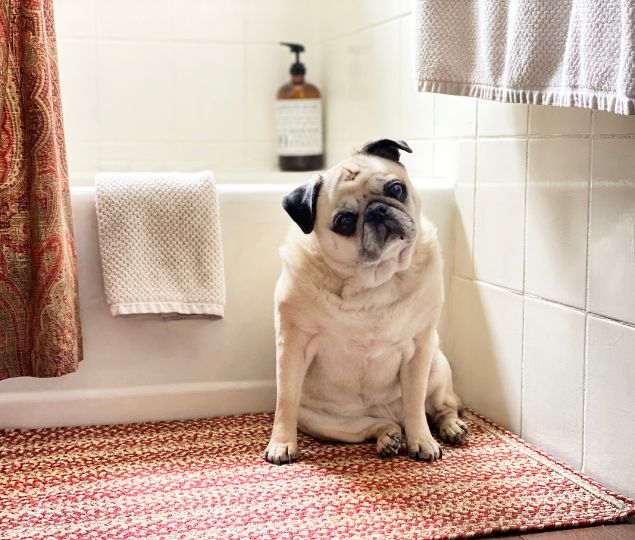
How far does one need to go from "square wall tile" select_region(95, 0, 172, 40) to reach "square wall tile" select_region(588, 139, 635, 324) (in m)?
1.43

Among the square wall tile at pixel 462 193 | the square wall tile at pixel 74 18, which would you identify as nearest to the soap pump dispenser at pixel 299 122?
the square wall tile at pixel 74 18

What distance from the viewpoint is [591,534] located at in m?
1.11

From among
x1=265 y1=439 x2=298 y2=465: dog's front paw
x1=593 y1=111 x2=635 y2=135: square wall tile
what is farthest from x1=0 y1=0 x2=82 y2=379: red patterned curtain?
x1=593 y1=111 x2=635 y2=135: square wall tile

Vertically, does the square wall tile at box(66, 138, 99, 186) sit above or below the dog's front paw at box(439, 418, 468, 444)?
above

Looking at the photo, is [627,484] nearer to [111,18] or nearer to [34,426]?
[34,426]

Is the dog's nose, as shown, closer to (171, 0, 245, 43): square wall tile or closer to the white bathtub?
the white bathtub

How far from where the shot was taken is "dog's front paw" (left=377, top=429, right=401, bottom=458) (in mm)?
1365

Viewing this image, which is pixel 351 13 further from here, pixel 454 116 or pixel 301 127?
pixel 454 116

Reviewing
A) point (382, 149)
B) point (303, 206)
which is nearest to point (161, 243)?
point (303, 206)

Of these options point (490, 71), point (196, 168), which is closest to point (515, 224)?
point (490, 71)

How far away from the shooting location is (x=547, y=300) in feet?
4.55

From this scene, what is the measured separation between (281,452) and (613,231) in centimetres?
63

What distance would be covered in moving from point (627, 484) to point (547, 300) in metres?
0.33

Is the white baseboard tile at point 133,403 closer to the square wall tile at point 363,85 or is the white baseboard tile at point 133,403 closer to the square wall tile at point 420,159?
the square wall tile at point 420,159
